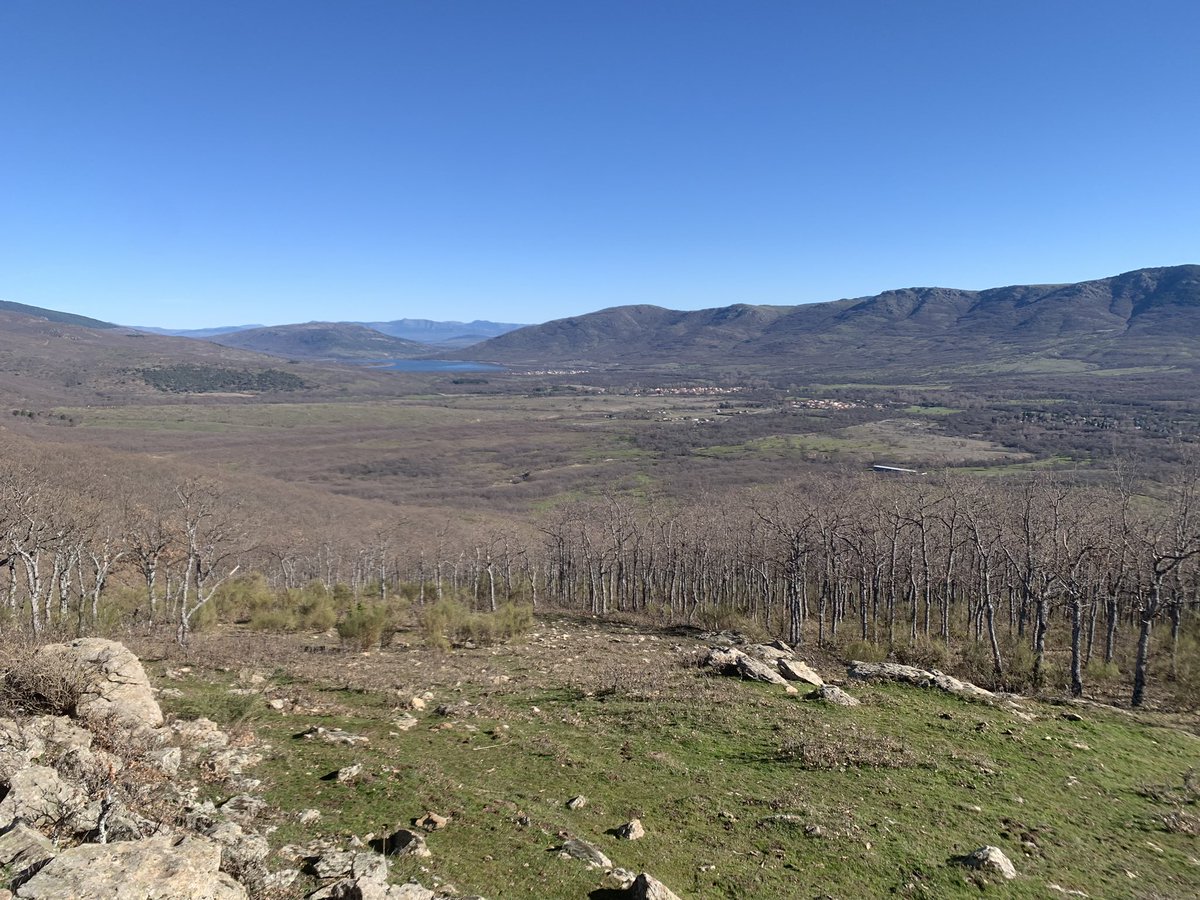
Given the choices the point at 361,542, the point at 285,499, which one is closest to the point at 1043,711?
the point at 361,542

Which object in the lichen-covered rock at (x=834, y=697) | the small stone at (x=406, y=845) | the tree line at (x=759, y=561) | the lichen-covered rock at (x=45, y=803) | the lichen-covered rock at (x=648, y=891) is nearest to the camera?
the lichen-covered rock at (x=45, y=803)

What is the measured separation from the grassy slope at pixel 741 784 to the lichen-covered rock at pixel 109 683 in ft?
7.24

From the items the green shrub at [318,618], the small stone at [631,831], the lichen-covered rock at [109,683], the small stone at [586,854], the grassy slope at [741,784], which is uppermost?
the lichen-covered rock at [109,683]

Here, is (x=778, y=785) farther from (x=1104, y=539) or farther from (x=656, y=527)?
(x=656, y=527)

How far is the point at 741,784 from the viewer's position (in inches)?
529

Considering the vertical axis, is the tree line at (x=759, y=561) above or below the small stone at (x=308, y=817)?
below

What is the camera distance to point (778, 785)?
13.4m

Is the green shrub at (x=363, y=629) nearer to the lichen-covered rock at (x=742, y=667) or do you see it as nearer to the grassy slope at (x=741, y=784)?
the grassy slope at (x=741, y=784)

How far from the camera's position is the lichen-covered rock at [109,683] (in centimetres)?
1238

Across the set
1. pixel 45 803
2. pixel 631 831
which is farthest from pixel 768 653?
pixel 45 803

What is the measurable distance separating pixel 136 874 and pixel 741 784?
1091 cm

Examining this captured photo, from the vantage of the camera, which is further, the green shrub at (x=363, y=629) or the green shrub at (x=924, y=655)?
the green shrub at (x=363, y=629)

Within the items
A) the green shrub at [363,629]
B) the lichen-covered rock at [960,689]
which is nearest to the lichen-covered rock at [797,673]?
the lichen-covered rock at [960,689]

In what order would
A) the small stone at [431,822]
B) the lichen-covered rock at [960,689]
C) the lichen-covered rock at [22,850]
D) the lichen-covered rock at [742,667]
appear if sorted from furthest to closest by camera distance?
the lichen-covered rock at [742,667], the lichen-covered rock at [960,689], the small stone at [431,822], the lichen-covered rock at [22,850]
